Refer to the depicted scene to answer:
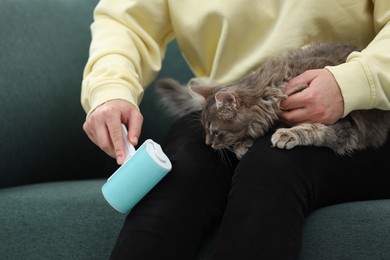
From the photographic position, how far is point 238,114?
4.17ft

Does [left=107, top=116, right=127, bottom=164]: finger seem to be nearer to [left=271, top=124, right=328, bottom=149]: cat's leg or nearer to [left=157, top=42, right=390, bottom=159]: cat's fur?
[left=157, top=42, right=390, bottom=159]: cat's fur

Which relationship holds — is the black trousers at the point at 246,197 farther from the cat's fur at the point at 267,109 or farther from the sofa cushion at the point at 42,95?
the sofa cushion at the point at 42,95

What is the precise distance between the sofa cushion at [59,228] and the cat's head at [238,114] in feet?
0.99

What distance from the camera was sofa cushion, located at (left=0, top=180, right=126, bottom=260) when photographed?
1.17 m

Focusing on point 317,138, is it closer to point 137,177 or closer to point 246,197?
point 246,197

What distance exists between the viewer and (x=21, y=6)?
5.59 feet

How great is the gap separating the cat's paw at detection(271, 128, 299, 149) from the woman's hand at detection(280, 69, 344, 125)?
0.07m

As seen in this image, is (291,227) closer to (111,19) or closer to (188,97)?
(188,97)

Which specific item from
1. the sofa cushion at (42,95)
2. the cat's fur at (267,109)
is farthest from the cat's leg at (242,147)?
the sofa cushion at (42,95)

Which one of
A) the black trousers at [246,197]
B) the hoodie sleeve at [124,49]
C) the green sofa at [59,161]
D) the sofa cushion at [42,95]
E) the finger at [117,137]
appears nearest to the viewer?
the black trousers at [246,197]

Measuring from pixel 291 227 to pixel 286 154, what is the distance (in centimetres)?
17

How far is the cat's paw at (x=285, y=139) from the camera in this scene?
108cm

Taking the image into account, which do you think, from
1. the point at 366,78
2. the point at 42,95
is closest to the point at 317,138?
the point at 366,78

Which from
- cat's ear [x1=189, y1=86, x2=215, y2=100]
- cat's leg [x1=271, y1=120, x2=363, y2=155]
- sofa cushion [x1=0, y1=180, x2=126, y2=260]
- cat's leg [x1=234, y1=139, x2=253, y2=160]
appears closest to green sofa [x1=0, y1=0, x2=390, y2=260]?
sofa cushion [x1=0, y1=180, x2=126, y2=260]
